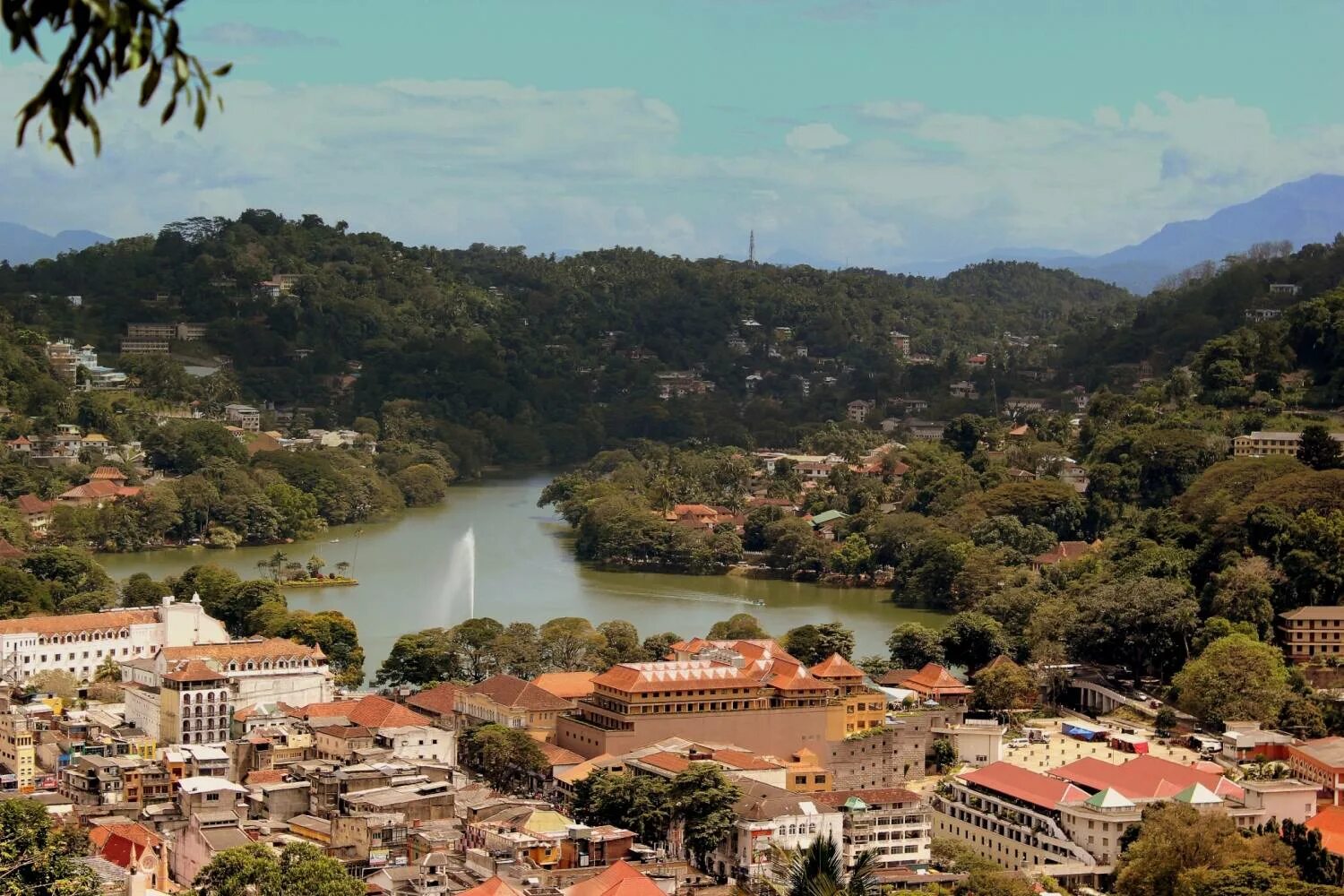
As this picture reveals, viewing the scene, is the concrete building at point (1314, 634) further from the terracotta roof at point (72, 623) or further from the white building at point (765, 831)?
the terracotta roof at point (72, 623)

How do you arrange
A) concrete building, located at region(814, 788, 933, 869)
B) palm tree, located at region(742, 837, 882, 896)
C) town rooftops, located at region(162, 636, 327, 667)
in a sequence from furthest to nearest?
town rooftops, located at region(162, 636, 327, 667) < concrete building, located at region(814, 788, 933, 869) < palm tree, located at region(742, 837, 882, 896)

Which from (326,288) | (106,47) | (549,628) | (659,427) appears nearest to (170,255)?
(326,288)

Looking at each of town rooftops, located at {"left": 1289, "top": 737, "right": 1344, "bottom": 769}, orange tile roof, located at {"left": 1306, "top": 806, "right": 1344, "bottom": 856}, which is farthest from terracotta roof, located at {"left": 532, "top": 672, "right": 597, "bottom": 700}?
orange tile roof, located at {"left": 1306, "top": 806, "right": 1344, "bottom": 856}

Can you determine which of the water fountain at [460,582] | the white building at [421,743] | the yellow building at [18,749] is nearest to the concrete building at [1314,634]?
the white building at [421,743]

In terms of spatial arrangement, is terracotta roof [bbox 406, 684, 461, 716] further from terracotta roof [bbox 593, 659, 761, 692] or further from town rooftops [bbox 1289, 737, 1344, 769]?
town rooftops [bbox 1289, 737, 1344, 769]

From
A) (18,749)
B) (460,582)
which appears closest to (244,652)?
(18,749)

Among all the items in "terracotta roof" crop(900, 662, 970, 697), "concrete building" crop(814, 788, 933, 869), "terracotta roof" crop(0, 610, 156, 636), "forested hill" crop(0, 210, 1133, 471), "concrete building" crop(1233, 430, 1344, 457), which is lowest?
"concrete building" crop(814, 788, 933, 869)

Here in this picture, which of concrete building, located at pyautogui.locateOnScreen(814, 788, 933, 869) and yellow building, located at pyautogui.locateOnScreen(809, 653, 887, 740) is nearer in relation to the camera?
concrete building, located at pyautogui.locateOnScreen(814, 788, 933, 869)

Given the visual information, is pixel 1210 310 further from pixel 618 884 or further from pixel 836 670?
pixel 618 884
